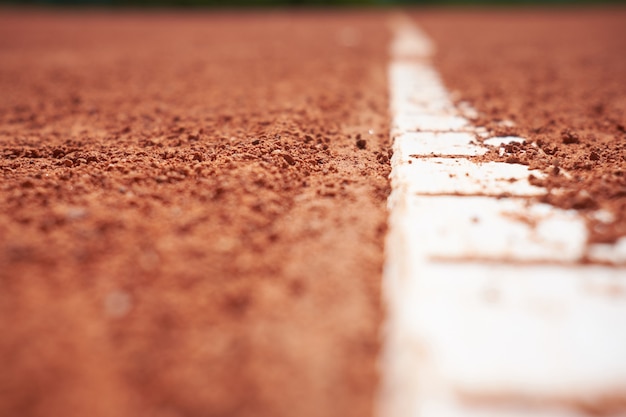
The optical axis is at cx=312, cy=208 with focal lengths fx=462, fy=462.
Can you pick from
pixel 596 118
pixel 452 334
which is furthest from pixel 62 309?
pixel 596 118

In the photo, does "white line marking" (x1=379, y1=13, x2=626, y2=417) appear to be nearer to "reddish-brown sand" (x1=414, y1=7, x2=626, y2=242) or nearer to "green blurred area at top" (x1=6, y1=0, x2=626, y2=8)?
"reddish-brown sand" (x1=414, y1=7, x2=626, y2=242)

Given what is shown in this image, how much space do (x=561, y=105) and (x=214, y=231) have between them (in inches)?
136

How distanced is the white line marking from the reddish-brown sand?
0.20 m

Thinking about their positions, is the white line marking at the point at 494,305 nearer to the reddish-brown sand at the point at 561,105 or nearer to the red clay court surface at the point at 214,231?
the red clay court surface at the point at 214,231

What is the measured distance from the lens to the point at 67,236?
1.94m

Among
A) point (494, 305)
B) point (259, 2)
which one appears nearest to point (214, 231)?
point (494, 305)

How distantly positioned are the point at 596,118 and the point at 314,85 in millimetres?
2685

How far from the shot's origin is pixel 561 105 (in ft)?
13.3

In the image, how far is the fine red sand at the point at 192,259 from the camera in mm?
1332

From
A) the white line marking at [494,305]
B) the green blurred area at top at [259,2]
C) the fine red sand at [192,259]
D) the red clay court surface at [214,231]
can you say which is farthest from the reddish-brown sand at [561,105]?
the green blurred area at top at [259,2]

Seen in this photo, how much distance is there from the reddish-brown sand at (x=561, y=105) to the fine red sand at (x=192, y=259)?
915mm

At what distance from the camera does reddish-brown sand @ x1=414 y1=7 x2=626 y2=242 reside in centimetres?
229

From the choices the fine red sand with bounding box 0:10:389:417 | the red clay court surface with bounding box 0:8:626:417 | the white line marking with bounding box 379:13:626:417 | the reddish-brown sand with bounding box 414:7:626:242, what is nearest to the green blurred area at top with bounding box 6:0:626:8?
the reddish-brown sand with bounding box 414:7:626:242

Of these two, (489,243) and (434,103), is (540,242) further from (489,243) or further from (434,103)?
(434,103)
